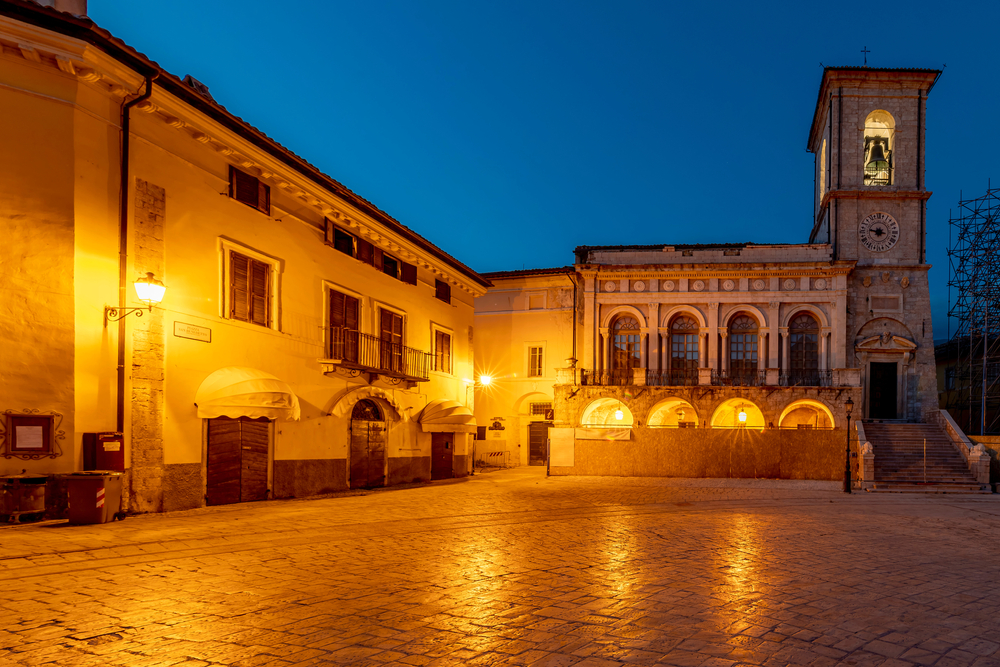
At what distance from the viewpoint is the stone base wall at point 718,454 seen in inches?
1041

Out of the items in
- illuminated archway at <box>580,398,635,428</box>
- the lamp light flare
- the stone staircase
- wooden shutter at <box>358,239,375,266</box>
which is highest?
wooden shutter at <box>358,239,375,266</box>

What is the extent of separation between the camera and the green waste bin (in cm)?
1134

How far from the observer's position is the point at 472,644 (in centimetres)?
558

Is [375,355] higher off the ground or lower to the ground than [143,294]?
lower

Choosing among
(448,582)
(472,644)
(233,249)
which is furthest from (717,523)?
(233,249)

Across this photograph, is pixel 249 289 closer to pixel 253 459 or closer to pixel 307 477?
pixel 253 459

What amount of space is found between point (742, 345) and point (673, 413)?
4.80m

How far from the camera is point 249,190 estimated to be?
1634cm

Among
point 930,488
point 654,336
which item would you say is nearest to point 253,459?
point 930,488

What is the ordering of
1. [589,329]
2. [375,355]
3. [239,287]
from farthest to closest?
[589,329] → [375,355] → [239,287]

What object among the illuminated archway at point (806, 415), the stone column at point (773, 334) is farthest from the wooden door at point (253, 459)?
the stone column at point (773, 334)

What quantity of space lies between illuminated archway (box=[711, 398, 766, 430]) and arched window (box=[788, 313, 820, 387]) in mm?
2647

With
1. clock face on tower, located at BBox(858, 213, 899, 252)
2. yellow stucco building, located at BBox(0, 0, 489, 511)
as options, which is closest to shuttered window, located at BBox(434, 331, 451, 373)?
yellow stucco building, located at BBox(0, 0, 489, 511)

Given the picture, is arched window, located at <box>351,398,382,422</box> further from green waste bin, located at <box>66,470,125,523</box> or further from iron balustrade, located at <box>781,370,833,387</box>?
iron balustrade, located at <box>781,370,833,387</box>
